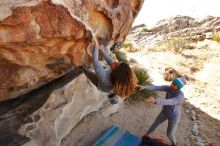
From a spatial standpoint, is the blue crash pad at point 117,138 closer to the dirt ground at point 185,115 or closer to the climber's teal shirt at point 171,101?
the dirt ground at point 185,115

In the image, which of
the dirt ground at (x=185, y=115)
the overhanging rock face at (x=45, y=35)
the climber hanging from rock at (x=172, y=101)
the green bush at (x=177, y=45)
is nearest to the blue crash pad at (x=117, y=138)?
the dirt ground at (x=185, y=115)

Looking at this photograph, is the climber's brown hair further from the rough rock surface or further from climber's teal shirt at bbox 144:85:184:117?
the rough rock surface

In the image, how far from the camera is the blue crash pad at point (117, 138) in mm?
6155

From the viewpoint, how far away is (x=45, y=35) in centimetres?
414

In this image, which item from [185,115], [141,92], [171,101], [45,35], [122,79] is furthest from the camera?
[141,92]

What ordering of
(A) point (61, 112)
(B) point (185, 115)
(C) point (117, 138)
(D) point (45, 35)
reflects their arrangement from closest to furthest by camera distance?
1. (D) point (45, 35)
2. (A) point (61, 112)
3. (C) point (117, 138)
4. (B) point (185, 115)

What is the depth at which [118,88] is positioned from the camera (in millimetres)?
4918

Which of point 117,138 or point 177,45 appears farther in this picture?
point 177,45

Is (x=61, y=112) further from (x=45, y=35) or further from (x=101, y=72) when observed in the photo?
(x=45, y=35)

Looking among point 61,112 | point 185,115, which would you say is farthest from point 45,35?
point 185,115

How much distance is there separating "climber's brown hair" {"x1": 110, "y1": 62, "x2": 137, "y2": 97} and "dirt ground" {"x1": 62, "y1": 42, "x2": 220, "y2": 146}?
6.11ft

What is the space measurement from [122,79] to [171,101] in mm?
1080

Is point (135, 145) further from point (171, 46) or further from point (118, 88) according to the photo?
point (171, 46)

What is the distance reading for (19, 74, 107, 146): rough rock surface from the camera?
5.31 meters
